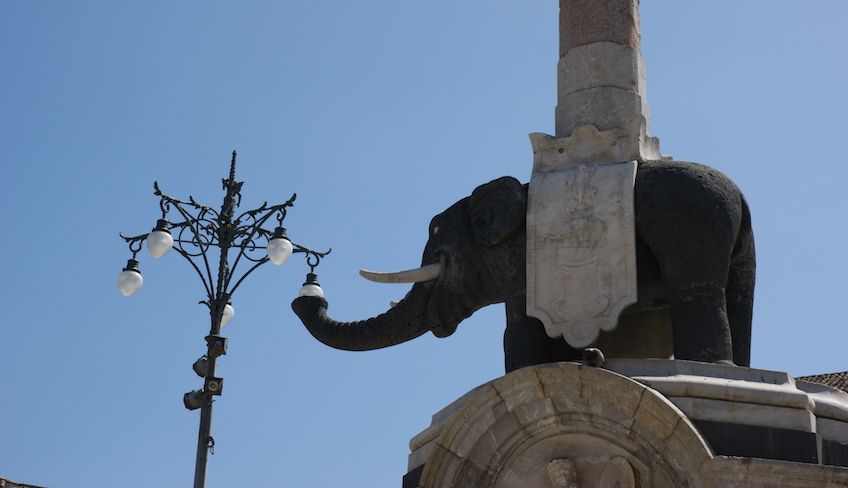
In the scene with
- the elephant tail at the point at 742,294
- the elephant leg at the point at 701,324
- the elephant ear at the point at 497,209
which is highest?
the elephant ear at the point at 497,209

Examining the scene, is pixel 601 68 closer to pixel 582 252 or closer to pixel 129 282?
pixel 582 252

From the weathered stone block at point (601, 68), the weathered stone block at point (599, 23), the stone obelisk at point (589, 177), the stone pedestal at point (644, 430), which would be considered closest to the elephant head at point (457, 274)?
the stone obelisk at point (589, 177)

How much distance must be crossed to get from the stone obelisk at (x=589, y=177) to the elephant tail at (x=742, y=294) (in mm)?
1020

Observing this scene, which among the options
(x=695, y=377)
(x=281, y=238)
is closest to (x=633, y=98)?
(x=695, y=377)

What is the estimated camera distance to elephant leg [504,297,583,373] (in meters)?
13.6

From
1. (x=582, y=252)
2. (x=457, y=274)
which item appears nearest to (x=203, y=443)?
(x=457, y=274)

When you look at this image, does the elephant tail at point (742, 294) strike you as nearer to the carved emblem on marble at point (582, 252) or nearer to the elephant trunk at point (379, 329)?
the carved emblem on marble at point (582, 252)

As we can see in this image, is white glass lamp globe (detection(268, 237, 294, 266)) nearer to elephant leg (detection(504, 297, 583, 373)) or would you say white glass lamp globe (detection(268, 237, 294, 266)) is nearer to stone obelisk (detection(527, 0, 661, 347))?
stone obelisk (detection(527, 0, 661, 347))

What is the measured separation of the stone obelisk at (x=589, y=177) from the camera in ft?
44.2

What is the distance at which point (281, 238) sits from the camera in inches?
680

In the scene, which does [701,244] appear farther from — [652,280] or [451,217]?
[451,217]

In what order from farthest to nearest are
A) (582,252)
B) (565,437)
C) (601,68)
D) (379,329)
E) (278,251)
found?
(278,251)
(379,329)
(601,68)
(582,252)
(565,437)

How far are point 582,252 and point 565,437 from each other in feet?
5.67

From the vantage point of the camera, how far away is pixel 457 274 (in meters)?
14.6
